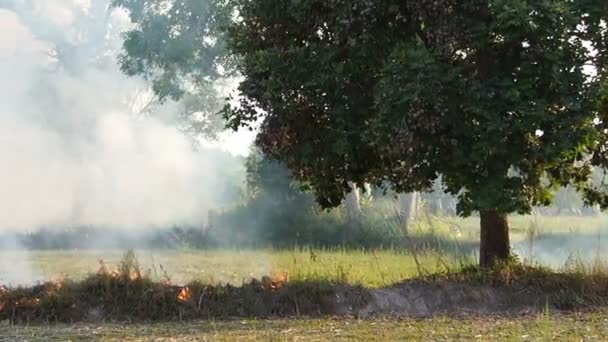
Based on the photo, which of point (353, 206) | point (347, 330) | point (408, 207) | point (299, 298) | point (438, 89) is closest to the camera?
point (347, 330)

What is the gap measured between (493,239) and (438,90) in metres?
4.18

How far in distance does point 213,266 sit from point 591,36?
10639mm

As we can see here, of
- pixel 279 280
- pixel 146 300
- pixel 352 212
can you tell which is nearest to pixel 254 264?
pixel 279 280

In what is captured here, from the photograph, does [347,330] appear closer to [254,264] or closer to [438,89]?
[438,89]

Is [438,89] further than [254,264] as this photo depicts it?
No

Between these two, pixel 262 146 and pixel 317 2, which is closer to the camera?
pixel 317 2

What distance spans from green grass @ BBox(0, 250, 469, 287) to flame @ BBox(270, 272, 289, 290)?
158mm

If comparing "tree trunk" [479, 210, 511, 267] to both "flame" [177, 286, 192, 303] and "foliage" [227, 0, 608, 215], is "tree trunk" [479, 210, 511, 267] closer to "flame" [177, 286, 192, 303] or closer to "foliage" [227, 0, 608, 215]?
"foliage" [227, 0, 608, 215]

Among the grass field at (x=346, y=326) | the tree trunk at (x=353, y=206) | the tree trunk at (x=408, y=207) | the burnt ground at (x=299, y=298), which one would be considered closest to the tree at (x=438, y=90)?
the burnt ground at (x=299, y=298)

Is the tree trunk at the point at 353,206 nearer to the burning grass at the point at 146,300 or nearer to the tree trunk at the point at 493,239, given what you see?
the tree trunk at the point at 493,239

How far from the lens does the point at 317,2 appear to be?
39.4 feet

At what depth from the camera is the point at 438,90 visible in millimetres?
11031

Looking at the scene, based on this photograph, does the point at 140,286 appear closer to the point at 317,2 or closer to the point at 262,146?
the point at 262,146

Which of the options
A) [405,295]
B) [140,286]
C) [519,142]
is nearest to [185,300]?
[140,286]
